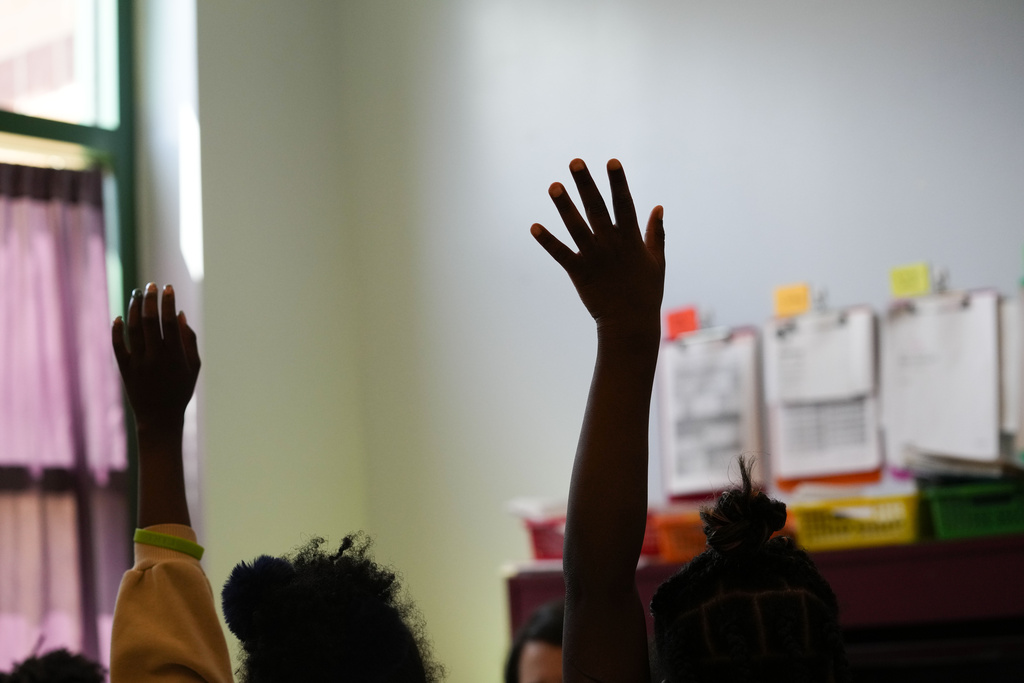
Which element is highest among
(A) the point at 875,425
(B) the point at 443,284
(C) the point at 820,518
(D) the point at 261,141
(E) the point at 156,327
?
(D) the point at 261,141

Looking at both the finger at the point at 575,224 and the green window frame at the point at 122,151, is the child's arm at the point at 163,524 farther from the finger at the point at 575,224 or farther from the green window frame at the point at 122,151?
the green window frame at the point at 122,151

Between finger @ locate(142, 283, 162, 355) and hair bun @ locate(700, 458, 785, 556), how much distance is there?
0.68 metres

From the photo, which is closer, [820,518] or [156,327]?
[156,327]

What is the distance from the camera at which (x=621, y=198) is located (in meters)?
0.79

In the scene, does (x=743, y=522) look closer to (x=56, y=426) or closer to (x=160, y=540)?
(x=160, y=540)

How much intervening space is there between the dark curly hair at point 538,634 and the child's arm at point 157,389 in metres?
0.99

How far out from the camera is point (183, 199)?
326cm

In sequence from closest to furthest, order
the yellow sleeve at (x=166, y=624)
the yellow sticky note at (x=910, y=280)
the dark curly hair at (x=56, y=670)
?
1. the yellow sleeve at (x=166, y=624)
2. the dark curly hair at (x=56, y=670)
3. the yellow sticky note at (x=910, y=280)

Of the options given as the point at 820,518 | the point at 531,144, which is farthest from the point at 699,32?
the point at 820,518

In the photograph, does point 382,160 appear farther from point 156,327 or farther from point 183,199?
point 156,327

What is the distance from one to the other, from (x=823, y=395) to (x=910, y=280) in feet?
1.13

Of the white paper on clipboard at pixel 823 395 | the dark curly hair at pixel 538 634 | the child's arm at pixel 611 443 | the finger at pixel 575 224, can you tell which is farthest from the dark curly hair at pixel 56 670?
the white paper on clipboard at pixel 823 395

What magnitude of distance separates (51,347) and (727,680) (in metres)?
2.78

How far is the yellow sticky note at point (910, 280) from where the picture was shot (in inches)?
96.6
